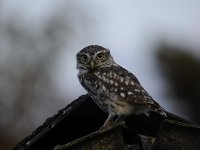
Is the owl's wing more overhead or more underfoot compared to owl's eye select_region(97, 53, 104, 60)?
more underfoot

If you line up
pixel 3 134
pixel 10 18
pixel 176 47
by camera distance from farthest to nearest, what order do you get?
pixel 10 18, pixel 176 47, pixel 3 134

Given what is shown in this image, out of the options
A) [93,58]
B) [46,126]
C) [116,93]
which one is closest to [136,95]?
[116,93]

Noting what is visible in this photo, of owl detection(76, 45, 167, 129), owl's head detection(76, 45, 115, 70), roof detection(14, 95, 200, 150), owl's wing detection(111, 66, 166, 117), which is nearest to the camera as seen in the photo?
roof detection(14, 95, 200, 150)

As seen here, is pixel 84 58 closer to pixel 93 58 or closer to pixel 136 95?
pixel 93 58

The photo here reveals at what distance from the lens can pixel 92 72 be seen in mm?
9211

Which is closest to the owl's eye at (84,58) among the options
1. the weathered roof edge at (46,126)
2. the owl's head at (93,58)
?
the owl's head at (93,58)

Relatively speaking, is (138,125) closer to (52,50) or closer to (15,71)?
(15,71)

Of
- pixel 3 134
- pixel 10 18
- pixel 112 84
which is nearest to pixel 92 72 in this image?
pixel 112 84

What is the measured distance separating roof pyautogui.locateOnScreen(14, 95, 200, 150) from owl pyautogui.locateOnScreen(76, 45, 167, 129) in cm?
12

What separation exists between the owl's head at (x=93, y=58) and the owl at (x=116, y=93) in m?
0.07

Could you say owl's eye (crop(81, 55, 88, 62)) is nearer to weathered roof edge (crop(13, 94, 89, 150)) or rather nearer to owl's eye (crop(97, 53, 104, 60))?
owl's eye (crop(97, 53, 104, 60))

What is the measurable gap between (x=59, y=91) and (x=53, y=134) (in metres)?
9.72

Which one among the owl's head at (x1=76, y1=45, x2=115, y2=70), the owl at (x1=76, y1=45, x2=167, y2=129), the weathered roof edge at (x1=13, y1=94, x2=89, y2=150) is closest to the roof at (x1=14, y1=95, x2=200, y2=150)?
the weathered roof edge at (x1=13, y1=94, x2=89, y2=150)

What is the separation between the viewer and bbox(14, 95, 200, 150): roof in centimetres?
758
